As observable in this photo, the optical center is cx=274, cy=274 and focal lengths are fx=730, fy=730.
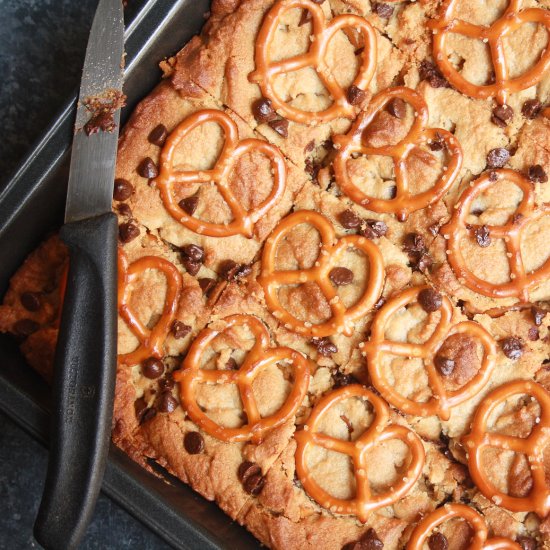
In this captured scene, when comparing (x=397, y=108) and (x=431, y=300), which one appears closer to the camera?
(x=431, y=300)

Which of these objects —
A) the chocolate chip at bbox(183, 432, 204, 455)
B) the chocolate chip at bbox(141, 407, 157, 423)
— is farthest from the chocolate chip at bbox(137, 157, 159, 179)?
the chocolate chip at bbox(183, 432, 204, 455)

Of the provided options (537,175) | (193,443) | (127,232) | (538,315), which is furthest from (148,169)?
(538,315)

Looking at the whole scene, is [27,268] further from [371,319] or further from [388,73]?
[388,73]

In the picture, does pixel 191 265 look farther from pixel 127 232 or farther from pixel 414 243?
pixel 414 243

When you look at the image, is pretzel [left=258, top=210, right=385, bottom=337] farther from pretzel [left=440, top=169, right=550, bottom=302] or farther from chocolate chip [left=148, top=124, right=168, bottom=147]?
chocolate chip [left=148, top=124, right=168, bottom=147]

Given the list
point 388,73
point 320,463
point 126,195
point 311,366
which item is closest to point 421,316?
point 311,366

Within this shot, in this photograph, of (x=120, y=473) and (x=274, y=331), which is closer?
(x=120, y=473)
